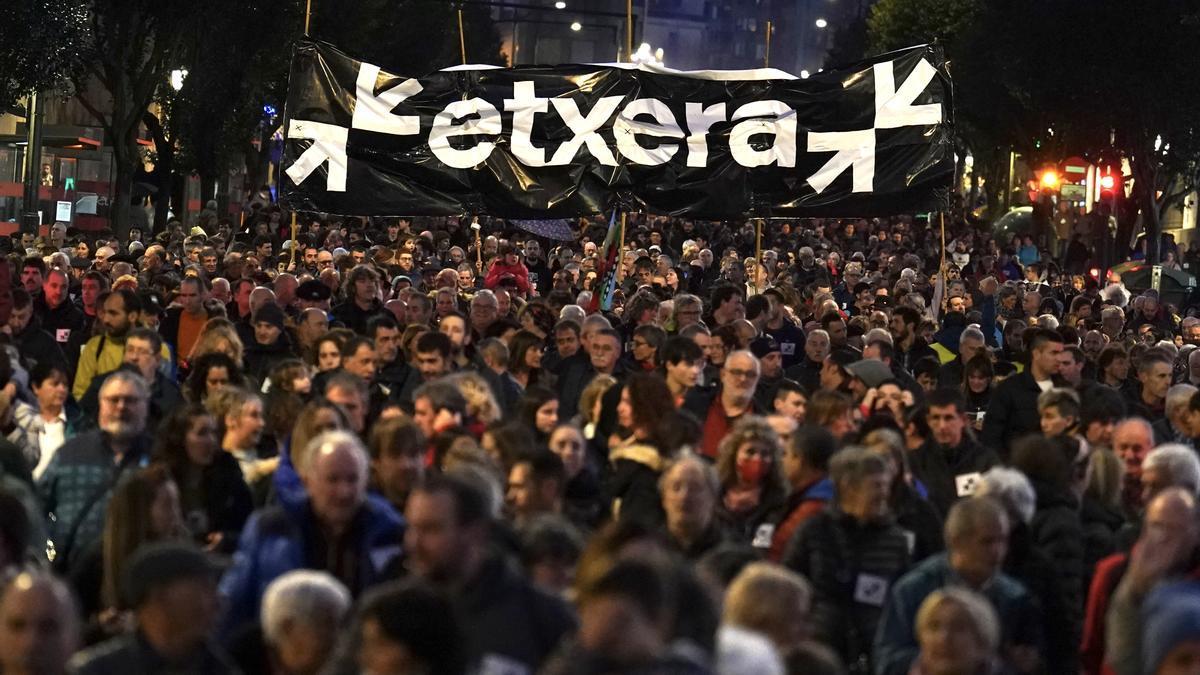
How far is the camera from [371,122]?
17.2 m

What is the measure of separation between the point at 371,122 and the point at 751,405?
251 inches

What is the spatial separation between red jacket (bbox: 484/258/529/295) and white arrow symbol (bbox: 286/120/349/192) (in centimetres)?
434

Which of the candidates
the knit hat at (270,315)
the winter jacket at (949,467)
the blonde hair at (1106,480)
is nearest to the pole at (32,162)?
the knit hat at (270,315)

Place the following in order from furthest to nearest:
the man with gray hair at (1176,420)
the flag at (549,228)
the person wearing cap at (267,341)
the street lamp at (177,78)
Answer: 1. the street lamp at (177,78)
2. the flag at (549,228)
3. the person wearing cap at (267,341)
4. the man with gray hair at (1176,420)

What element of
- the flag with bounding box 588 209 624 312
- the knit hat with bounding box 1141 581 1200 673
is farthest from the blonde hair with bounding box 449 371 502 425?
the flag with bounding box 588 209 624 312

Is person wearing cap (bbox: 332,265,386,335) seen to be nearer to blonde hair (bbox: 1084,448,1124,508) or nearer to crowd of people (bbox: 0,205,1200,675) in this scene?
crowd of people (bbox: 0,205,1200,675)

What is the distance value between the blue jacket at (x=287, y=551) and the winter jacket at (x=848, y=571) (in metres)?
1.49

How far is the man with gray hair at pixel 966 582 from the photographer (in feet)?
24.1

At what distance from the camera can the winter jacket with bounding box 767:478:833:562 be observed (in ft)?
27.7

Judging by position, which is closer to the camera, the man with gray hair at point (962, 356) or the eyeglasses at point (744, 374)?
the eyeglasses at point (744, 374)

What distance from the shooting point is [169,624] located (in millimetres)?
6129

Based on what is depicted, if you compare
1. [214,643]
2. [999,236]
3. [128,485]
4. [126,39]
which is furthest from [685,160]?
[999,236]

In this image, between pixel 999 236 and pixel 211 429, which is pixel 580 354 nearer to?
pixel 211 429

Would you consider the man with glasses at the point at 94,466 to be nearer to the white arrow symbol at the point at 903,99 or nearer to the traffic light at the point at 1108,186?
the white arrow symbol at the point at 903,99
